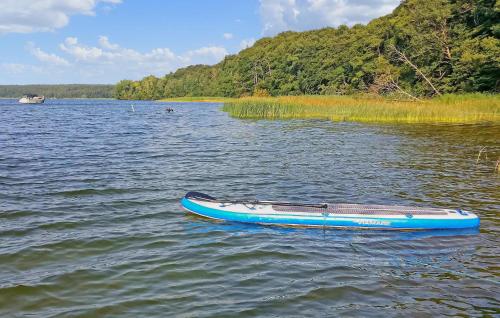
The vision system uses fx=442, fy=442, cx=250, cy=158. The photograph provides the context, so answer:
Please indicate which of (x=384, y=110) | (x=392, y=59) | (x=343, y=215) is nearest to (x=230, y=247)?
(x=343, y=215)

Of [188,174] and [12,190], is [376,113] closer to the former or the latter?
[188,174]

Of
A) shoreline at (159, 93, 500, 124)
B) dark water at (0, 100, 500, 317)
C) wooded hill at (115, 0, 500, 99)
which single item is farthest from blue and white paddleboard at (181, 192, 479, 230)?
wooded hill at (115, 0, 500, 99)

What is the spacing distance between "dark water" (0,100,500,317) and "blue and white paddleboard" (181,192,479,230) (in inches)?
8.4

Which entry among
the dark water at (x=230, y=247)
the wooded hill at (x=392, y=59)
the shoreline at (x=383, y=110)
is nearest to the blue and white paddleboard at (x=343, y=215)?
the dark water at (x=230, y=247)

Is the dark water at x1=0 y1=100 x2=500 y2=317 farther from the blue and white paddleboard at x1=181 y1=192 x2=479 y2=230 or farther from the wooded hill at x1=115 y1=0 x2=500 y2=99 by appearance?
the wooded hill at x1=115 y1=0 x2=500 y2=99

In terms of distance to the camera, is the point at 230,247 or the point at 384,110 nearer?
the point at 230,247

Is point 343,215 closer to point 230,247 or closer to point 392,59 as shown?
point 230,247

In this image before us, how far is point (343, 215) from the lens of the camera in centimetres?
877

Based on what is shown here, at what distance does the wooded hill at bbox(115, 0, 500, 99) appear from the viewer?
4203 cm

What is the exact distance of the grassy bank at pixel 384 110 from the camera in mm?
32062

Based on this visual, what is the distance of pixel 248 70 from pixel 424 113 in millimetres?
87232

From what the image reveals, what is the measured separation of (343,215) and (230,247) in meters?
2.45

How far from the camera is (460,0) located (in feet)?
145

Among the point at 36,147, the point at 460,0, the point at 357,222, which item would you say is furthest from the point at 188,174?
the point at 460,0
